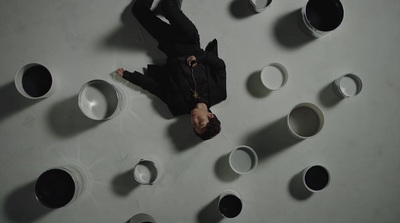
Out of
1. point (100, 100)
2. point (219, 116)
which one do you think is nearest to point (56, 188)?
point (100, 100)

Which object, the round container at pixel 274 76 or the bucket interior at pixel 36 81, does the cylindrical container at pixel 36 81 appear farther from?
the round container at pixel 274 76

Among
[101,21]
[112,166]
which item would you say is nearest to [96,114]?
[112,166]

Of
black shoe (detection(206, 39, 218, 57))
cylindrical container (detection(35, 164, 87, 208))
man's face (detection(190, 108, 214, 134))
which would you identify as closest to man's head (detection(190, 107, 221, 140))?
man's face (detection(190, 108, 214, 134))

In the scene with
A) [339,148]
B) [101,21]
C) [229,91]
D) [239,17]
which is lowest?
[339,148]

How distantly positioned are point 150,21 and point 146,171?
0.76 m

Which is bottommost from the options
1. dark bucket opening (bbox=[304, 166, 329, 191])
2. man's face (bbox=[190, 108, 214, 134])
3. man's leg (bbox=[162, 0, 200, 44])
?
dark bucket opening (bbox=[304, 166, 329, 191])

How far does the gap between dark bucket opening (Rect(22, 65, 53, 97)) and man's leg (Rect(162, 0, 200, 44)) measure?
0.66 m

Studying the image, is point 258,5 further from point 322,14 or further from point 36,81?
point 36,81

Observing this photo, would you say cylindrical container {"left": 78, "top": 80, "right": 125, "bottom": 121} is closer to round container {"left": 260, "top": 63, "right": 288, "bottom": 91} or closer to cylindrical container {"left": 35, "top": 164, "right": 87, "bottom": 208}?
cylindrical container {"left": 35, "top": 164, "right": 87, "bottom": 208}

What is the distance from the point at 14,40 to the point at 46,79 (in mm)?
339

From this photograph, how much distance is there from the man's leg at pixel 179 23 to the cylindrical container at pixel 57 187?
825 mm

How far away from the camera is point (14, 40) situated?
149 cm

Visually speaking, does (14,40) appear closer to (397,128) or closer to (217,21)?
(217,21)

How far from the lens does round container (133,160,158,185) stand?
4.52 feet
